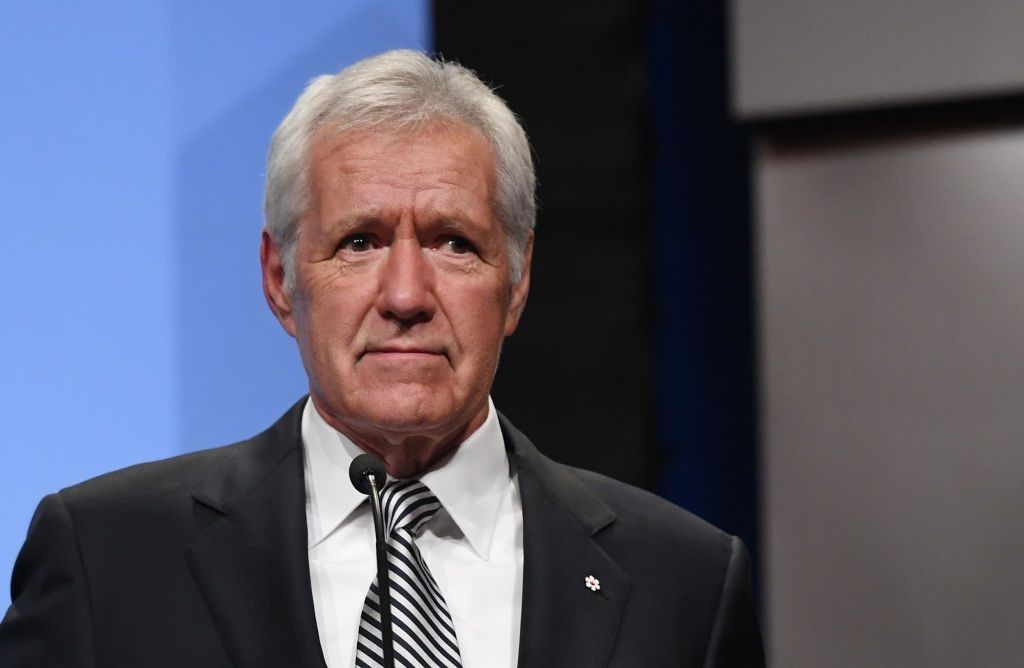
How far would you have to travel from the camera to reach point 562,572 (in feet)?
5.81

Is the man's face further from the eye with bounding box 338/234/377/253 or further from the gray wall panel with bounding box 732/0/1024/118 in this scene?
the gray wall panel with bounding box 732/0/1024/118

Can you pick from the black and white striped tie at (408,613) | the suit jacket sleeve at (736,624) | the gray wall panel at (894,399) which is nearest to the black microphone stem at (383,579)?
the black and white striped tie at (408,613)

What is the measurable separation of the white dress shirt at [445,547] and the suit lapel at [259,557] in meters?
0.04

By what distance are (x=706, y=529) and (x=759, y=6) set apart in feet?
4.75

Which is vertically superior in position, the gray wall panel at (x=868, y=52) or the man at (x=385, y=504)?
the gray wall panel at (x=868, y=52)

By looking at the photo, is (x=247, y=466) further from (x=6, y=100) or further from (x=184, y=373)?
(x=6, y=100)

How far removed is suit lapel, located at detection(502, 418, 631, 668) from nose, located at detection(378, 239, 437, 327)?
32cm

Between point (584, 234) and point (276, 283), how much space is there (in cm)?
132

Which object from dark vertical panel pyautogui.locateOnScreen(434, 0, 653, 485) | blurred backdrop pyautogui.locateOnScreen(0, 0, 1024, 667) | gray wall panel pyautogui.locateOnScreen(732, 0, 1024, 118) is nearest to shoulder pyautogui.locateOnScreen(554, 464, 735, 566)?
blurred backdrop pyautogui.locateOnScreen(0, 0, 1024, 667)

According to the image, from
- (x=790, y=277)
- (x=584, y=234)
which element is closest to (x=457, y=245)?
(x=584, y=234)

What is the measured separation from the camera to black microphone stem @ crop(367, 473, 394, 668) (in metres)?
1.42

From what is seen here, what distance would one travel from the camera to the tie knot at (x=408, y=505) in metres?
1.72

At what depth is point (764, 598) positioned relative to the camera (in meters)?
3.04

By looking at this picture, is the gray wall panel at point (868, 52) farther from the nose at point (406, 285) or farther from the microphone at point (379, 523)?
the microphone at point (379, 523)
